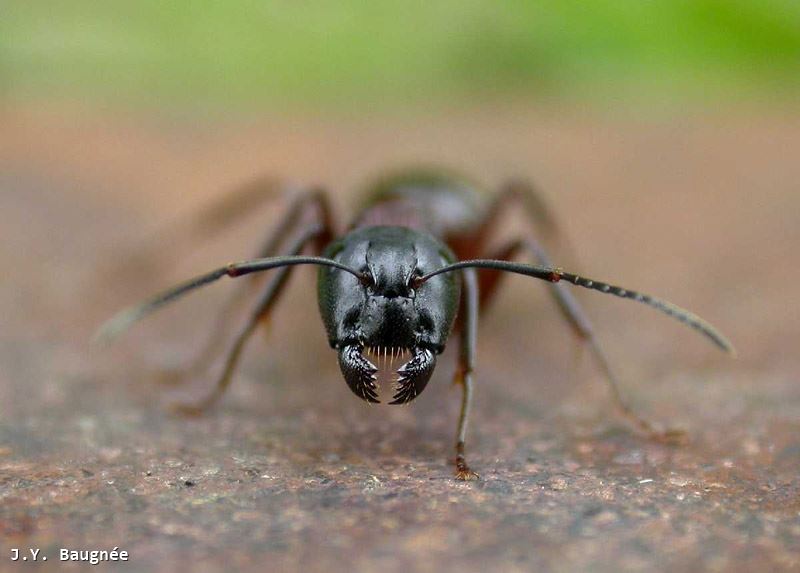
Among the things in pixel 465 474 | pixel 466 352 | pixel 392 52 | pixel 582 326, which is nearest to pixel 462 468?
pixel 465 474

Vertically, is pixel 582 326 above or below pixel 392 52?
below

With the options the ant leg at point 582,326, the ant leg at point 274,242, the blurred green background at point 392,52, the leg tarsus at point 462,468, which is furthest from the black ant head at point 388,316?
the blurred green background at point 392,52

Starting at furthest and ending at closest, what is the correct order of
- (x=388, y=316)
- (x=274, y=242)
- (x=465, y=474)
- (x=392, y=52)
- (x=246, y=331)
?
(x=392, y=52) < (x=274, y=242) < (x=246, y=331) < (x=388, y=316) < (x=465, y=474)

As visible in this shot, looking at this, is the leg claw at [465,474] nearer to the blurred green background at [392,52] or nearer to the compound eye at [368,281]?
the compound eye at [368,281]

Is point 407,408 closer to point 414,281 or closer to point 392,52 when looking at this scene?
point 414,281

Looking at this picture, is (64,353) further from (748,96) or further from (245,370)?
(748,96)

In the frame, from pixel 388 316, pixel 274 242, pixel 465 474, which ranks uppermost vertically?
pixel 274 242

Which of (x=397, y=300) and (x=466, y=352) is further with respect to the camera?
(x=466, y=352)
